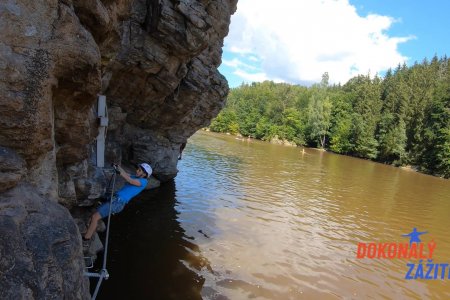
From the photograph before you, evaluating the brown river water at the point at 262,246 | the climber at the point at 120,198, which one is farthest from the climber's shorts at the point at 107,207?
the brown river water at the point at 262,246

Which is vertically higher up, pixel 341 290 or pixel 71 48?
pixel 71 48

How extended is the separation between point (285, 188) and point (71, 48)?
2530 centimetres

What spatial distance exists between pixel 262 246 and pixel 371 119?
271 ft

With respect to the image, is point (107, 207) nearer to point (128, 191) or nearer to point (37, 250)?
point (128, 191)

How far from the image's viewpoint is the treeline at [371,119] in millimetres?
72375

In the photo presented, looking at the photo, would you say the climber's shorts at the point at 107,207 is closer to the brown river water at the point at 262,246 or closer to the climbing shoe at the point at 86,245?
the climbing shoe at the point at 86,245

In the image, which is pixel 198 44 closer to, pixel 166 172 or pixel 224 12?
pixel 224 12

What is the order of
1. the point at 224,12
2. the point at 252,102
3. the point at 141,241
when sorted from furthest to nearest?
the point at 252,102
the point at 224,12
the point at 141,241

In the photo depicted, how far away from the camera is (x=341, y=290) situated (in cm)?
1270

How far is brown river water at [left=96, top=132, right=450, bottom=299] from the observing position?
38.5ft

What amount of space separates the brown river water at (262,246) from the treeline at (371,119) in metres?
49.2

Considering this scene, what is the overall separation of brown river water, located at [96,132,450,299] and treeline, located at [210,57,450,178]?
49.2m

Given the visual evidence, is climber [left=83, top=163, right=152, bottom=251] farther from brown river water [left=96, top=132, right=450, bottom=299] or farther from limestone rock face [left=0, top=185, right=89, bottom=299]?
limestone rock face [left=0, top=185, right=89, bottom=299]

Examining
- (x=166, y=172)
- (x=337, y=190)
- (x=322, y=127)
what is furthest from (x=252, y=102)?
(x=166, y=172)
